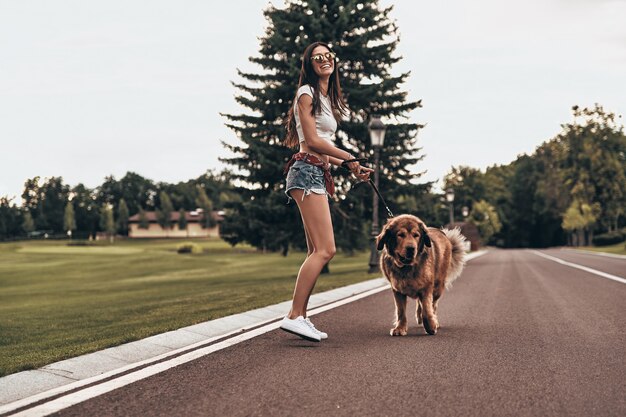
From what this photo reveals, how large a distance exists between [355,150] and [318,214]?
17.2 meters

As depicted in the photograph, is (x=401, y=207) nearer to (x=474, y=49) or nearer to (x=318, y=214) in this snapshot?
(x=474, y=49)

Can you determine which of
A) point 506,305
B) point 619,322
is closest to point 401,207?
point 506,305

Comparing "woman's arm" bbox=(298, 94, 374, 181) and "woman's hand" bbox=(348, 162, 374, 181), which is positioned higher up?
"woman's arm" bbox=(298, 94, 374, 181)

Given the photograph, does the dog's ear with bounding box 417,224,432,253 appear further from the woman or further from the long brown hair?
the long brown hair

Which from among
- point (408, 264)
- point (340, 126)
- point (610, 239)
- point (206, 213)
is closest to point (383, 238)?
point (408, 264)

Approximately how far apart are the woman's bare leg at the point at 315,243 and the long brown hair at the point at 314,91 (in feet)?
1.91

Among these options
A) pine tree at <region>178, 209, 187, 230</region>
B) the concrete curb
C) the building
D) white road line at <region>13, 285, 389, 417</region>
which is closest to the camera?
white road line at <region>13, 285, 389, 417</region>

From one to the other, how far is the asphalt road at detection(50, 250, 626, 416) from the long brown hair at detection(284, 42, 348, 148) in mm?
1991

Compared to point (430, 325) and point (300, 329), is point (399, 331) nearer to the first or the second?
point (430, 325)

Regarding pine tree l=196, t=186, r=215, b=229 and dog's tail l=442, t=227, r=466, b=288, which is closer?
dog's tail l=442, t=227, r=466, b=288

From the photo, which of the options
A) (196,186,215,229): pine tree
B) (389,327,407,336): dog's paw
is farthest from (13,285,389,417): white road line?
(196,186,215,229): pine tree

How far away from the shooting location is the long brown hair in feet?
17.8

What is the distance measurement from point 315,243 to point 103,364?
2.04 metres

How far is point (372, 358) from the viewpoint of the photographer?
4.66 meters
